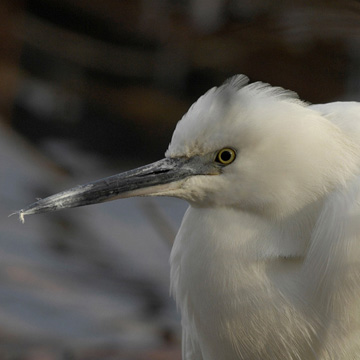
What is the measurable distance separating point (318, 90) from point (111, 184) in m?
2.36

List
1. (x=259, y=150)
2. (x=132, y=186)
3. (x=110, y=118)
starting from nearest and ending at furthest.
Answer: (x=259, y=150) < (x=132, y=186) < (x=110, y=118)

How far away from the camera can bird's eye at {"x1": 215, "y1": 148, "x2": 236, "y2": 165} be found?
4.74 feet

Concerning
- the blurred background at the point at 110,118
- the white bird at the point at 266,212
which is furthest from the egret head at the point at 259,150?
the blurred background at the point at 110,118

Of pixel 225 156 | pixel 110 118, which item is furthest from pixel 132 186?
pixel 110 118

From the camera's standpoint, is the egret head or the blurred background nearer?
the egret head

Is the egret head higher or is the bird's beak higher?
the bird's beak

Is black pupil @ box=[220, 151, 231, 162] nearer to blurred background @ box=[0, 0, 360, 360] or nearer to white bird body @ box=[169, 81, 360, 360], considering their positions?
white bird body @ box=[169, 81, 360, 360]

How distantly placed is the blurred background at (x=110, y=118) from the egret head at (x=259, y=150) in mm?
1337

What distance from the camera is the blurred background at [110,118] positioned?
2.99m

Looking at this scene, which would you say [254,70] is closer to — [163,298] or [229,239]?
[163,298]

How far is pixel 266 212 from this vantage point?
1439mm

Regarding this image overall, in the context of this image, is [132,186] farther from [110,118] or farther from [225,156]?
[110,118]

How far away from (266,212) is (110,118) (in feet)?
8.33

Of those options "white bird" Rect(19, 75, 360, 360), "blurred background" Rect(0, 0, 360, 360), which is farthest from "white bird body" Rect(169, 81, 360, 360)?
"blurred background" Rect(0, 0, 360, 360)
